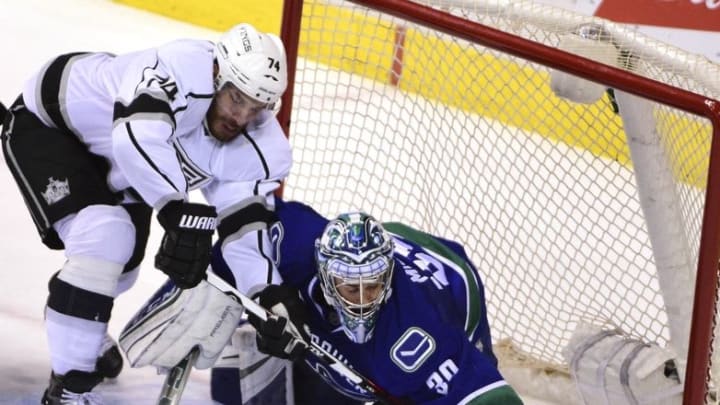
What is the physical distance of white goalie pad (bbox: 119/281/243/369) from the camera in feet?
9.46

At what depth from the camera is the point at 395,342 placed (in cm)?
273

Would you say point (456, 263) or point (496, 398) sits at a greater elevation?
point (456, 263)

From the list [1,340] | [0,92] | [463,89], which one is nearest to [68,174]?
[1,340]

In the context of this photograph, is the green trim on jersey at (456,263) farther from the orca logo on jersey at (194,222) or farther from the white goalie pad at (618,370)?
the orca logo on jersey at (194,222)

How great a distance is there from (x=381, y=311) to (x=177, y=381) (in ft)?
1.61

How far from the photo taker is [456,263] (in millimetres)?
3055

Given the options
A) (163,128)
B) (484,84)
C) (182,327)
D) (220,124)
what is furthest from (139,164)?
(484,84)

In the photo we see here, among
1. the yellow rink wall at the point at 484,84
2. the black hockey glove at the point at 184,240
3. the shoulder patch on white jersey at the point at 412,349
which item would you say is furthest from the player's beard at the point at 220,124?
the yellow rink wall at the point at 484,84

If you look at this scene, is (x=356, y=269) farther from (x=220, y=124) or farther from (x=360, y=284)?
(x=220, y=124)

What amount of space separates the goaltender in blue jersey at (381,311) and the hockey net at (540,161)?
465mm

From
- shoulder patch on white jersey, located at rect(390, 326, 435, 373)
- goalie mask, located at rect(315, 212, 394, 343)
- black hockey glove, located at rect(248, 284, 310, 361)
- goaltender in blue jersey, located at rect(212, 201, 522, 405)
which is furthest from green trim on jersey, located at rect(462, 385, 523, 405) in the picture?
black hockey glove, located at rect(248, 284, 310, 361)

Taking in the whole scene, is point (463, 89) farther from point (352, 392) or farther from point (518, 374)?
point (352, 392)

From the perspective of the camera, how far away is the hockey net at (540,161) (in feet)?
9.89

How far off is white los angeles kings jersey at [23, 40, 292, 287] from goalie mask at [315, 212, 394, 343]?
25 cm
